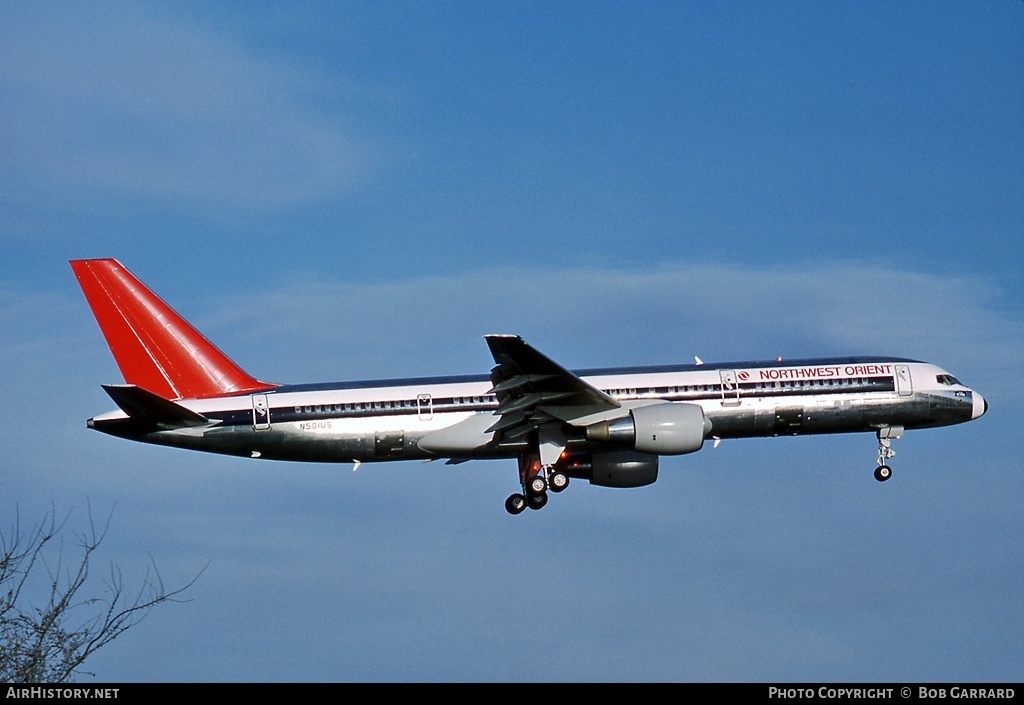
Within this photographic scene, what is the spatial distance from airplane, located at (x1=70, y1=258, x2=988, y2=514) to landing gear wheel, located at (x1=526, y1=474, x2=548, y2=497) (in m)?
Result: 0.06

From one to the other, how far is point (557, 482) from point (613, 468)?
8.08ft

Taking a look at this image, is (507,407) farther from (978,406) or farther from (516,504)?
(978,406)

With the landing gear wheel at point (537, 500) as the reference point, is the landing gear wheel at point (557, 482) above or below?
above

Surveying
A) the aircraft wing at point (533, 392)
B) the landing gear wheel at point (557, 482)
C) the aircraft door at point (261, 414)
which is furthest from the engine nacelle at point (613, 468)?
the aircraft door at point (261, 414)

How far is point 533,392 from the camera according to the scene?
163ft

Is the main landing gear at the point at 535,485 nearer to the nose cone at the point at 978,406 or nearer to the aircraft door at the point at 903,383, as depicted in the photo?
the aircraft door at the point at 903,383

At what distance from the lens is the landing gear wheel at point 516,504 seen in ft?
174

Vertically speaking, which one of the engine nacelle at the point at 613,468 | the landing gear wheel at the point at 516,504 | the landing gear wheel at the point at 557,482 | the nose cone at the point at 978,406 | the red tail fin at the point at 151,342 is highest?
the red tail fin at the point at 151,342

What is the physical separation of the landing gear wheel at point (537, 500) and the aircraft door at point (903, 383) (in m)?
15.5
